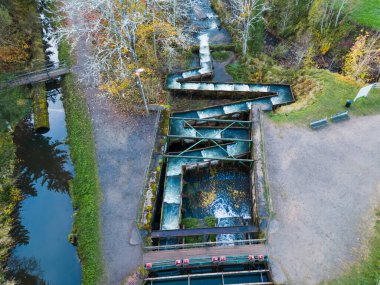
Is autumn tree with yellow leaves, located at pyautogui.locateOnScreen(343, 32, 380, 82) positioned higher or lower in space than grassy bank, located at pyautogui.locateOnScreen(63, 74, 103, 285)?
higher

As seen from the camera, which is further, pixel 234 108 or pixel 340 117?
pixel 234 108

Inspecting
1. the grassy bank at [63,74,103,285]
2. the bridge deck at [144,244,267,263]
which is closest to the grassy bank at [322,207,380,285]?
the bridge deck at [144,244,267,263]

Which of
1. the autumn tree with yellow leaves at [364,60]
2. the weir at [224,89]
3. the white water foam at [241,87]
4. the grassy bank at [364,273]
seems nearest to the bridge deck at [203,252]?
the grassy bank at [364,273]

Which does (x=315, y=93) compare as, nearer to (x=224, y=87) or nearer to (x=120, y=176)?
(x=224, y=87)

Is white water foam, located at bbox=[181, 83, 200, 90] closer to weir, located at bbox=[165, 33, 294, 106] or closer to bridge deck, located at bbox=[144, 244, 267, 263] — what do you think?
weir, located at bbox=[165, 33, 294, 106]

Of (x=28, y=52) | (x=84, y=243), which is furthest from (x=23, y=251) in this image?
(x=28, y=52)

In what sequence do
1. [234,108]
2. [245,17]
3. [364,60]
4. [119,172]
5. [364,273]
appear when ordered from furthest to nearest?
[245,17]
[234,108]
[364,60]
[119,172]
[364,273]

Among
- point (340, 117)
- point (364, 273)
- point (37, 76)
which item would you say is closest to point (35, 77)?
point (37, 76)
